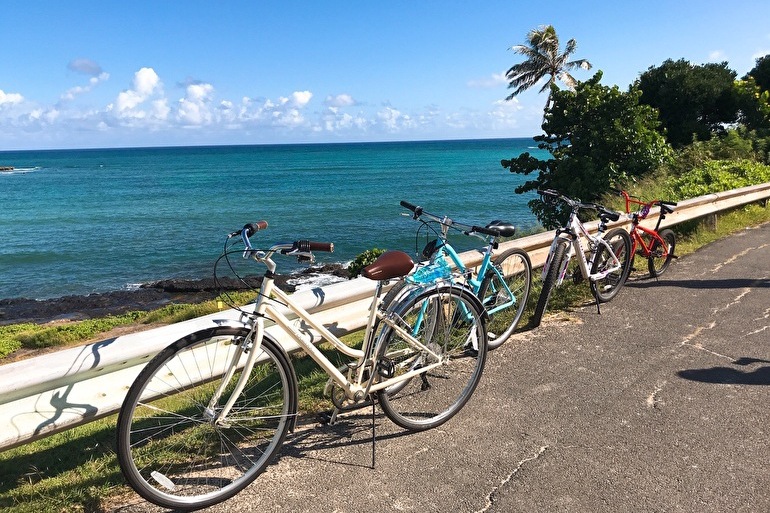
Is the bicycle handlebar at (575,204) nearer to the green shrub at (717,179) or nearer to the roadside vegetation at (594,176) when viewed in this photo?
the roadside vegetation at (594,176)

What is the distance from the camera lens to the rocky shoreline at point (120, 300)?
19.8m

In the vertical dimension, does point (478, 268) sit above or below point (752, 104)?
below

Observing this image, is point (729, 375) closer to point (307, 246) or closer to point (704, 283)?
point (704, 283)

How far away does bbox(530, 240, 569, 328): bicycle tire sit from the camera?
5660mm

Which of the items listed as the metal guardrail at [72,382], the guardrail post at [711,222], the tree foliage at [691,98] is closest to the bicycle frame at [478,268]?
the metal guardrail at [72,382]

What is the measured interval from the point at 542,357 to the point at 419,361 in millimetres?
1653

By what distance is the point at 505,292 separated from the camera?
552 centimetres

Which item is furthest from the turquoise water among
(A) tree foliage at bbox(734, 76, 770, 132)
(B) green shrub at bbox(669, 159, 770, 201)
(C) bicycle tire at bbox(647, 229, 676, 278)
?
(C) bicycle tire at bbox(647, 229, 676, 278)

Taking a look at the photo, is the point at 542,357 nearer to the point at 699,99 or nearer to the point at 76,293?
the point at 76,293

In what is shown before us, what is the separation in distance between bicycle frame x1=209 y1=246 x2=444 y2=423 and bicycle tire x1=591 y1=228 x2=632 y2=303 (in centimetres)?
314

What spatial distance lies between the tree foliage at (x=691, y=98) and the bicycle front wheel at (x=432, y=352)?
29.5m

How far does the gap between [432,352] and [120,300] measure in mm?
20293

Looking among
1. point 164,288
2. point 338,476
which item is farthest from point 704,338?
point 164,288

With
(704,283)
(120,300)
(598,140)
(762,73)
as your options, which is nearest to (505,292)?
(704,283)
